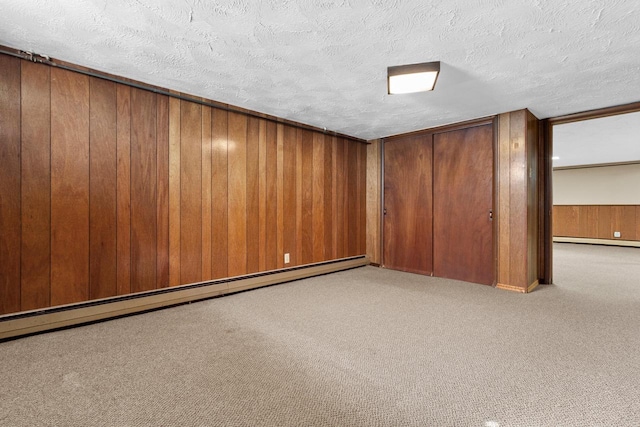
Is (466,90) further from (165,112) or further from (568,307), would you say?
(165,112)

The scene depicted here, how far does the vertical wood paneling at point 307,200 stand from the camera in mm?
4168

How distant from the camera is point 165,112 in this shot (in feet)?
9.64

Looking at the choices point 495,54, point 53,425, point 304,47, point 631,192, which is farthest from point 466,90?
point 631,192

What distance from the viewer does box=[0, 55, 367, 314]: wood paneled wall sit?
7.43 ft

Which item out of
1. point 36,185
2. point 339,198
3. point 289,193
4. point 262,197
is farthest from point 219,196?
point 339,198

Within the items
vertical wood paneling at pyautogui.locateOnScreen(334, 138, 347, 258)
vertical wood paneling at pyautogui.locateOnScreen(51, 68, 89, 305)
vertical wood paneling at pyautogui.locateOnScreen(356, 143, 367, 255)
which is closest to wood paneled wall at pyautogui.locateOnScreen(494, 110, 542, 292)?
vertical wood paneling at pyautogui.locateOnScreen(356, 143, 367, 255)

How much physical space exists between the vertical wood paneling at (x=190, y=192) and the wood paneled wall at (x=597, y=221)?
30.3 ft

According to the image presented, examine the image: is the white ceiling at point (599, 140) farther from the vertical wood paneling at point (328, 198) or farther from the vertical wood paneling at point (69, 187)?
the vertical wood paneling at point (69, 187)

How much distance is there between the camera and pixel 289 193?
13.1 feet

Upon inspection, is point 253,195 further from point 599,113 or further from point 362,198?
point 599,113

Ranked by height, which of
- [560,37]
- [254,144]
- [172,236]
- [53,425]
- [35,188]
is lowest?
[53,425]

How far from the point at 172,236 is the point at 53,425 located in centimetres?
184

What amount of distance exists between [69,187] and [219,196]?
1278 mm

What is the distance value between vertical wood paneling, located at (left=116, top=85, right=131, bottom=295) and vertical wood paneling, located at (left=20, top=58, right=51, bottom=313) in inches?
18.2
